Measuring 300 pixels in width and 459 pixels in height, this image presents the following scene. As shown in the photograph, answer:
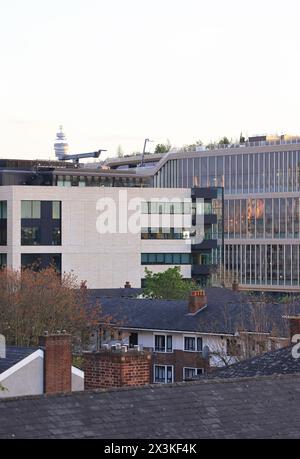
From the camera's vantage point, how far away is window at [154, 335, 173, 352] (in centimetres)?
7075

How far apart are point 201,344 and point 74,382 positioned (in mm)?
28516

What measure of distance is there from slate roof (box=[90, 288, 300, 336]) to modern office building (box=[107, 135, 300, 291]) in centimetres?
7057

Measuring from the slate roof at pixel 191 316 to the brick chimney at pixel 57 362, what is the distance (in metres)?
26.0

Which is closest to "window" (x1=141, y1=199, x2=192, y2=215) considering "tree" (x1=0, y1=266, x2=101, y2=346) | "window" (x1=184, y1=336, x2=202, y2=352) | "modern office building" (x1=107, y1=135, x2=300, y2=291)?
"modern office building" (x1=107, y1=135, x2=300, y2=291)

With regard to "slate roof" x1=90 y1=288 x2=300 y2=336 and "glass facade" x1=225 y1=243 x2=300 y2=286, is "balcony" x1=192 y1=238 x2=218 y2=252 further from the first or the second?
"slate roof" x1=90 y1=288 x2=300 y2=336

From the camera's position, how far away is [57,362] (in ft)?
132

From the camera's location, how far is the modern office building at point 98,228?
116m

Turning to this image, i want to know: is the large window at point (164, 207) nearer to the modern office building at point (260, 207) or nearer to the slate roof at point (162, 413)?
the modern office building at point (260, 207)

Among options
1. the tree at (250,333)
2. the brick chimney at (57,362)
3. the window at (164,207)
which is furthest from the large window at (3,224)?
the brick chimney at (57,362)

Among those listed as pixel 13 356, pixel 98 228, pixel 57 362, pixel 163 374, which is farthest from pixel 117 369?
pixel 98 228

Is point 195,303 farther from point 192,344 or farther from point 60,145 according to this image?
point 60,145

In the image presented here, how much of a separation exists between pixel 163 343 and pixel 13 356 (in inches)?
1188

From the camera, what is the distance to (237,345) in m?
65.0
